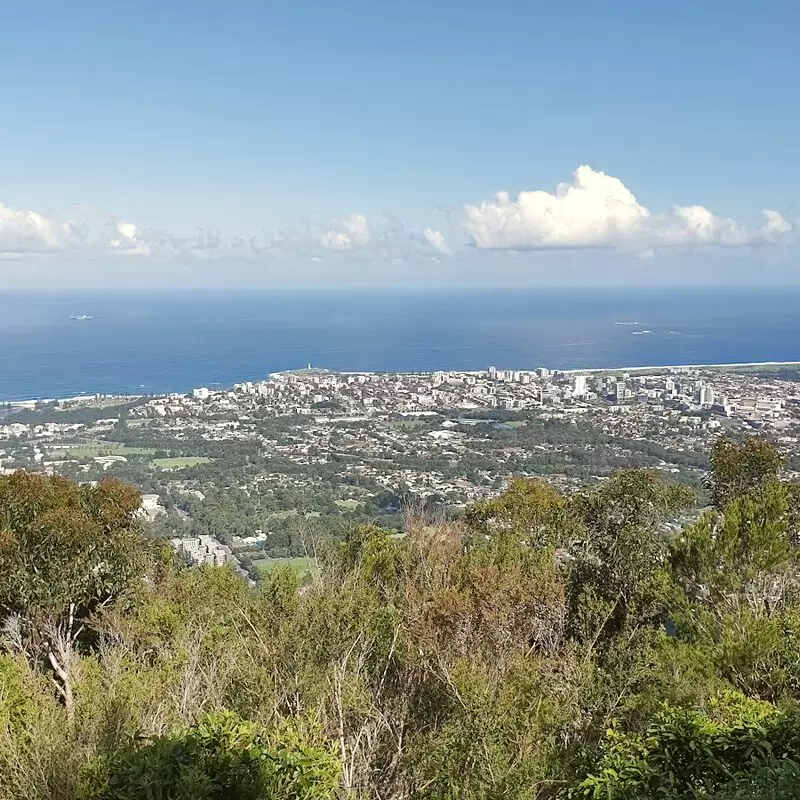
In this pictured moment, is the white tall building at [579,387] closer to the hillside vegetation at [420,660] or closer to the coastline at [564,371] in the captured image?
the coastline at [564,371]

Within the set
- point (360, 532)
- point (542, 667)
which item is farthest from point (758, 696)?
point (360, 532)

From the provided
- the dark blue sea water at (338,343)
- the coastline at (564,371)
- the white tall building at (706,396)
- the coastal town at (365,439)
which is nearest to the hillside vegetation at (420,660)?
the coastal town at (365,439)

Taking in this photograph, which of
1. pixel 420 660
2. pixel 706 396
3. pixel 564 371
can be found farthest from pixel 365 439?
pixel 420 660

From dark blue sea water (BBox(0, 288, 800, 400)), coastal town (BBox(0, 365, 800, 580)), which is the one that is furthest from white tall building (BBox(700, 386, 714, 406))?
dark blue sea water (BBox(0, 288, 800, 400))

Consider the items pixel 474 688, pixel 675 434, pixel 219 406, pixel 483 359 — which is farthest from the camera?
pixel 483 359

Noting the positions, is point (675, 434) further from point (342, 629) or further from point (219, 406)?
point (342, 629)

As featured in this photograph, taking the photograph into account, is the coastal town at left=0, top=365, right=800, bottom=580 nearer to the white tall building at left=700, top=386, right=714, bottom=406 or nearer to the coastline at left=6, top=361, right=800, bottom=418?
the white tall building at left=700, top=386, right=714, bottom=406

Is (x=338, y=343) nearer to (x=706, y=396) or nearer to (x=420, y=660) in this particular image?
(x=706, y=396)
